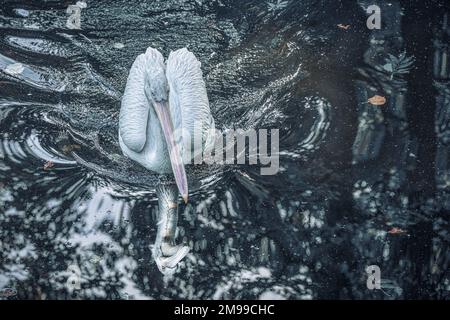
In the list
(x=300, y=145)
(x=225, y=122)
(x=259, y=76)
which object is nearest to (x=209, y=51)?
(x=259, y=76)

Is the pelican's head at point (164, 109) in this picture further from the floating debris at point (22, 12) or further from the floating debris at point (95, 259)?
the floating debris at point (22, 12)

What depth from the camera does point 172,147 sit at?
231 inches

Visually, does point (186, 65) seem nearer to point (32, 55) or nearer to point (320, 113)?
point (320, 113)

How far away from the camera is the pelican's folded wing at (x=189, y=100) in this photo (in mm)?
6289

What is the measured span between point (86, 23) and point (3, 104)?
60.5 inches

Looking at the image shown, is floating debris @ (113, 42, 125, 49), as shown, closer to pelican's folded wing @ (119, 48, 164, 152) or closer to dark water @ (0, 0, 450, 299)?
dark water @ (0, 0, 450, 299)

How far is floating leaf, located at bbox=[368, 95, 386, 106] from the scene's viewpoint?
712 centimetres

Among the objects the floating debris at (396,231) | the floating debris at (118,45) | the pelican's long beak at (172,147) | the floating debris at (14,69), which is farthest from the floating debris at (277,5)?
the floating debris at (396,231)

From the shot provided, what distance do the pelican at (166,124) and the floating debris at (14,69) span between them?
4.91 ft

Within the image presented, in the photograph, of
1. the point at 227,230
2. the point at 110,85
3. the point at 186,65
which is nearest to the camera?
the point at 227,230

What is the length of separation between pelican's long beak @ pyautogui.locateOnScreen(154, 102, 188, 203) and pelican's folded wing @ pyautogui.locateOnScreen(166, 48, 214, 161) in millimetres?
297

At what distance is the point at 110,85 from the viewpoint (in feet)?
23.6

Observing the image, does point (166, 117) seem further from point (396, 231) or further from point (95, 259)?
point (396, 231)

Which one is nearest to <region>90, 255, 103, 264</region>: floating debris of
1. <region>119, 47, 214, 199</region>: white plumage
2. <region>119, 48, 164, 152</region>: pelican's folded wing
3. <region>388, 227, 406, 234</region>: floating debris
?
<region>119, 47, 214, 199</region>: white plumage
